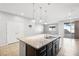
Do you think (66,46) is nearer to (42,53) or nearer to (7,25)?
(42,53)

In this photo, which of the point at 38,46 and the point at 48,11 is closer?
the point at 38,46

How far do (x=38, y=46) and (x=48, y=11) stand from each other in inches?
56.5

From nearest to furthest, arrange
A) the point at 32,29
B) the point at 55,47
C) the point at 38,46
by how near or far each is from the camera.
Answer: the point at 38,46 < the point at 32,29 < the point at 55,47

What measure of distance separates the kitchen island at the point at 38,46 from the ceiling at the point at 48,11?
0.67 metres

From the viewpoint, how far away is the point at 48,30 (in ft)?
8.27

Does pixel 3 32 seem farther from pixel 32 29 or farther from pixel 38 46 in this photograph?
pixel 38 46

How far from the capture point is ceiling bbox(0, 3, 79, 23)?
8.11ft

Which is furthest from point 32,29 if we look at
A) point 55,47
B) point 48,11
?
point 55,47

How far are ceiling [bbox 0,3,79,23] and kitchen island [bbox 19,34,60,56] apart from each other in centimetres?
67

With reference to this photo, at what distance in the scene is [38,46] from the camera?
1838mm

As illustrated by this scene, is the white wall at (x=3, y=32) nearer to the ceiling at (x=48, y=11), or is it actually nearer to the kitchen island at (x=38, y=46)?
the ceiling at (x=48, y=11)

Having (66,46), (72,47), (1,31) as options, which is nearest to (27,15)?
(1,31)

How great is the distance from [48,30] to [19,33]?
96 centimetres

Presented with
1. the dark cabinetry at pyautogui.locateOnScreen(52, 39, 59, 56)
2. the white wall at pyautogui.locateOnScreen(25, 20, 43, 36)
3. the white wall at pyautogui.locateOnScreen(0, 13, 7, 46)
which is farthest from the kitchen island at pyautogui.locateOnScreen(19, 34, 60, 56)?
the white wall at pyautogui.locateOnScreen(0, 13, 7, 46)
